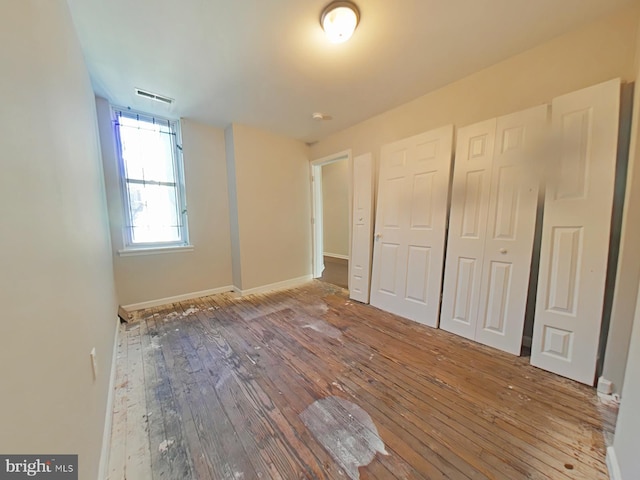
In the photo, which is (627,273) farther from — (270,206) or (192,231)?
(192,231)

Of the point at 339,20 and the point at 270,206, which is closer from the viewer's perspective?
the point at 339,20

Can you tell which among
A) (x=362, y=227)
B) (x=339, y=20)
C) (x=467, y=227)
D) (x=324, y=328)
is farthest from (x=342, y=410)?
(x=339, y=20)

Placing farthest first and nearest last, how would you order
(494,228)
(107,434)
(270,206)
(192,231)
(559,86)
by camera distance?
1. (270,206)
2. (192,231)
3. (494,228)
4. (559,86)
5. (107,434)

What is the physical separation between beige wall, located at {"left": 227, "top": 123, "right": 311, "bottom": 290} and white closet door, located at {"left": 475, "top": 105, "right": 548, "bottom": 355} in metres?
2.80

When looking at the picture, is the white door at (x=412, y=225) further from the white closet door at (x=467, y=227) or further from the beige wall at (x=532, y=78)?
the beige wall at (x=532, y=78)

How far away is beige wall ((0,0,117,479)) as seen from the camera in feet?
1.84

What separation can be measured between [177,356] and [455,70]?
3.66 metres

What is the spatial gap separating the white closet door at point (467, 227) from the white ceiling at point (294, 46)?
0.68 meters

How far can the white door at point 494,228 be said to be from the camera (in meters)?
1.89

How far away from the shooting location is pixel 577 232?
5.42 feet

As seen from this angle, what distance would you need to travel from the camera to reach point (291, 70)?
2.15 metres
